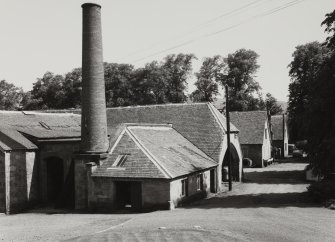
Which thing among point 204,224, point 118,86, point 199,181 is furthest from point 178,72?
point 204,224

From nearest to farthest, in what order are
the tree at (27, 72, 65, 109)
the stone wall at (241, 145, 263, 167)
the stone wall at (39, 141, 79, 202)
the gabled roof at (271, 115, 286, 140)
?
the stone wall at (39, 141, 79, 202) < the stone wall at (241, 145, 263, 167) < the gabled roof at (271, 115, 286, 140) < the tree at (27, 72, 65, 109)

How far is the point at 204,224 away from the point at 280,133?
48.3 m

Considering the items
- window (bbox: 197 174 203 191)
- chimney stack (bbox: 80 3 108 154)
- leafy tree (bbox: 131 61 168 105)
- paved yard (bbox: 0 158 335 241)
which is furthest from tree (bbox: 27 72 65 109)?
paved yard (bbox: 0 158 335 241)

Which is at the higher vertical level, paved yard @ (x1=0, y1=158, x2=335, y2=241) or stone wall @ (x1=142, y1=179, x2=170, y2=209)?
stone wall @ (x1=142, y1=179, x2=170, y2=209)

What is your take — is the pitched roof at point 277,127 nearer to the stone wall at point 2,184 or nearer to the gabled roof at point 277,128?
the gabled roof at point 277,128

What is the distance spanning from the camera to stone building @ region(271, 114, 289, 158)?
202ft

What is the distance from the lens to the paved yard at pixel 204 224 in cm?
1509

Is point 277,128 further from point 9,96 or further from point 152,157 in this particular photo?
point 9,96

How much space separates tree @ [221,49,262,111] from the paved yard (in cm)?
3888

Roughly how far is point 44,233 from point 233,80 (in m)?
52.9

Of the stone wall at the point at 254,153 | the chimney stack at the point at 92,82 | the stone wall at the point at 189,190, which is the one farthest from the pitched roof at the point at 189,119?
the stone wall at the point at 254,153

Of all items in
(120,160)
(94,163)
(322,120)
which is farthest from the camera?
(120,160)

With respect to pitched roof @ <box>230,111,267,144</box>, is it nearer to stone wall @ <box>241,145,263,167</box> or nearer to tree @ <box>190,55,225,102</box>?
stone wall @ <box>241,145,263,167</box>

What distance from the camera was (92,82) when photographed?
25.1 meters
